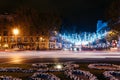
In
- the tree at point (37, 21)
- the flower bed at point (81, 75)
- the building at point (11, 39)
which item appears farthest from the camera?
the building at point (11, 39)

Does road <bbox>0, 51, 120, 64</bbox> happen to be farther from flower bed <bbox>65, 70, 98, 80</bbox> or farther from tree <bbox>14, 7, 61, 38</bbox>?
tree <bbox>14, 7, 61, 38</bbox>

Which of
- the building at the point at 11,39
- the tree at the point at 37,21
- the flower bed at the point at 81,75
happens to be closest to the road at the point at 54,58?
the flower bed at the point at 81,75

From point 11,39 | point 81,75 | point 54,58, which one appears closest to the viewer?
point 81,75

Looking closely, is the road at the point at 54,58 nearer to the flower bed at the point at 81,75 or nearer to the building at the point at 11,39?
the flower bed at the point at 81,75

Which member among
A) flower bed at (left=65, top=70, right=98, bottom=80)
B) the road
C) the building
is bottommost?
flower bed at (left=65, top=70, right=98, bottom=80)

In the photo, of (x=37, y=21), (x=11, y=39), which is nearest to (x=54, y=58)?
(x=37, y=21)

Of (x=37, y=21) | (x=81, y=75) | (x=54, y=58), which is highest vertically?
(x=37, y=21)

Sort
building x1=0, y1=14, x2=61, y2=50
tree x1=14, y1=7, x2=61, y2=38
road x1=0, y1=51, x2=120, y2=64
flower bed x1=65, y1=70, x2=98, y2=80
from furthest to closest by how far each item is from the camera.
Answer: building x1=0, y1=14, x2=61, y2=50 → tree x1=14, y1=7, x2=61, y2=38 → road x1=0, y1=51, x2=120, y2=64 → flower bed x1=65, y1=70, x2=98, y2=80

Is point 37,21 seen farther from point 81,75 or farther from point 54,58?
point 81,75

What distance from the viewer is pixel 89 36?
155 m

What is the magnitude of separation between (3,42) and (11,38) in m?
2.98

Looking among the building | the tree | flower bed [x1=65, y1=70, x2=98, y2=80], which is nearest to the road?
flower bed [x1=65, y1=70, x2=98, y2=80]

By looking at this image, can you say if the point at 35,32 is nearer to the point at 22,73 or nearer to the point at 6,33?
the point at 6,33

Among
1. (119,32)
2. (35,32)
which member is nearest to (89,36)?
(35,32)
